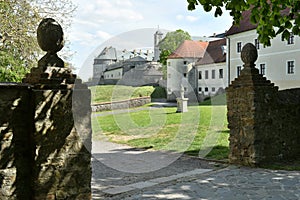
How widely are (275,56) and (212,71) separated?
1093cm

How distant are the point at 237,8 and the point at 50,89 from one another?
11.5ft

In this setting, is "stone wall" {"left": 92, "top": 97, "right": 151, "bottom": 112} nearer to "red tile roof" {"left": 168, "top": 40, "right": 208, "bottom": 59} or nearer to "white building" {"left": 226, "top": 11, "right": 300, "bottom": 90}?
"white building" {"left": 226, "top": 11, "right": 300, "bottom": 90}

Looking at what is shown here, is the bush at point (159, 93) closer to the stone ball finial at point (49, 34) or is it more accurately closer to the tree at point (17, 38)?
the tree at point (17, 38)

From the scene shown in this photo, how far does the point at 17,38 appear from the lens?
36.3 ft

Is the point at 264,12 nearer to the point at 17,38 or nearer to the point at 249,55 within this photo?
the point at 249,55

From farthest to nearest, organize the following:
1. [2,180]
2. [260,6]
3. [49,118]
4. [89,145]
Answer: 1. [260,6]
2. [89,145]
3. [49,118]
4. [2,180]

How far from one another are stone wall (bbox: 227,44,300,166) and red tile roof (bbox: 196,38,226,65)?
33.3 metres

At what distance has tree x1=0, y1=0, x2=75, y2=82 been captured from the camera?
10.8 m

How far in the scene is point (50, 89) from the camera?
4.19 m

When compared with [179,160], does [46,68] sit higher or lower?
higher

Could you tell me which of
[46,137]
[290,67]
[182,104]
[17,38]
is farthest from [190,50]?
[46,137]

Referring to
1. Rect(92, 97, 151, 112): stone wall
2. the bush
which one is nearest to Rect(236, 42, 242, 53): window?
the bush

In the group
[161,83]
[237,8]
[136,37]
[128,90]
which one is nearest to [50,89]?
[237,8]

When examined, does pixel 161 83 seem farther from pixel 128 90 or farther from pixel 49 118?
pixel 49 118
